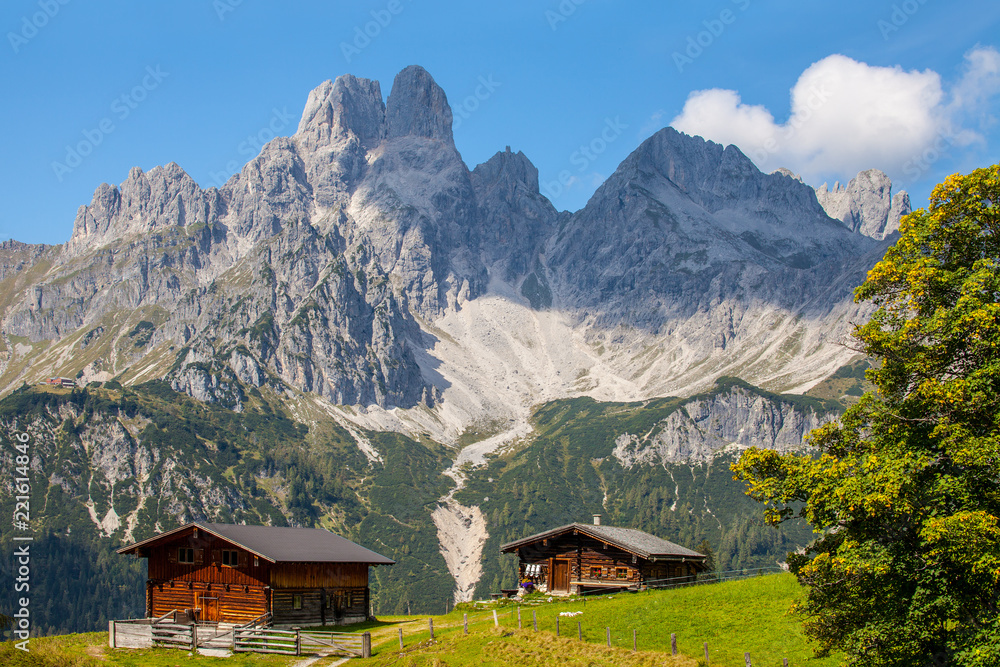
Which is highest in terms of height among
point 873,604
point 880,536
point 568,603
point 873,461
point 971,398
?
point 971,398

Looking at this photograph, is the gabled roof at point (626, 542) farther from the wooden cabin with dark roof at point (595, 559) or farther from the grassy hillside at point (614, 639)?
the grassy hillside at point (614, 639)

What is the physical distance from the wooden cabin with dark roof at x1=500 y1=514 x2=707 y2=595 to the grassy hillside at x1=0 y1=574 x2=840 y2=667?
33.6ft

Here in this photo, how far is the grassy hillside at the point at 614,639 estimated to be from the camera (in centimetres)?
3603

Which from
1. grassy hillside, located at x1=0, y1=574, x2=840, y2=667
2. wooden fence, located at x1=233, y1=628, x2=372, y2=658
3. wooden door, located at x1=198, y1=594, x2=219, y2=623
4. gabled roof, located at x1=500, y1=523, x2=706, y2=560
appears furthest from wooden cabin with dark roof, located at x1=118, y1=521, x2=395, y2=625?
gabled roof, located at x1=500, y1=523, x2=706, y2=560

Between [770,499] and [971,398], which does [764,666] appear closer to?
[770,499]

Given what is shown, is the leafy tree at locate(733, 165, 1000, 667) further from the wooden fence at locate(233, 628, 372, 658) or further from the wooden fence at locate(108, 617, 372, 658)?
the wooden fence at locate(108, 617, 372, 658)

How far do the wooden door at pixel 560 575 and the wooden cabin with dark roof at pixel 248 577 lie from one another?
15.9 metres

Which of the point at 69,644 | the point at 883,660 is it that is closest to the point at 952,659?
the point at 883,660

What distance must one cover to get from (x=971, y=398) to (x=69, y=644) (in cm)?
4687

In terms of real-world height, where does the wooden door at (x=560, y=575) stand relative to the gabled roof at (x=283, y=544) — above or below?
Answer: below

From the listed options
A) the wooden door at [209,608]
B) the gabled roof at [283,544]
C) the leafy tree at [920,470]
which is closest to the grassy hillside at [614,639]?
the wooden door at [209,608]

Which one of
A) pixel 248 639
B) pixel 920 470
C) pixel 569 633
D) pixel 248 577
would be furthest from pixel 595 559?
pixel 920 470

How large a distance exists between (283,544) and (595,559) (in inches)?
976

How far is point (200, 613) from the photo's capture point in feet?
192
